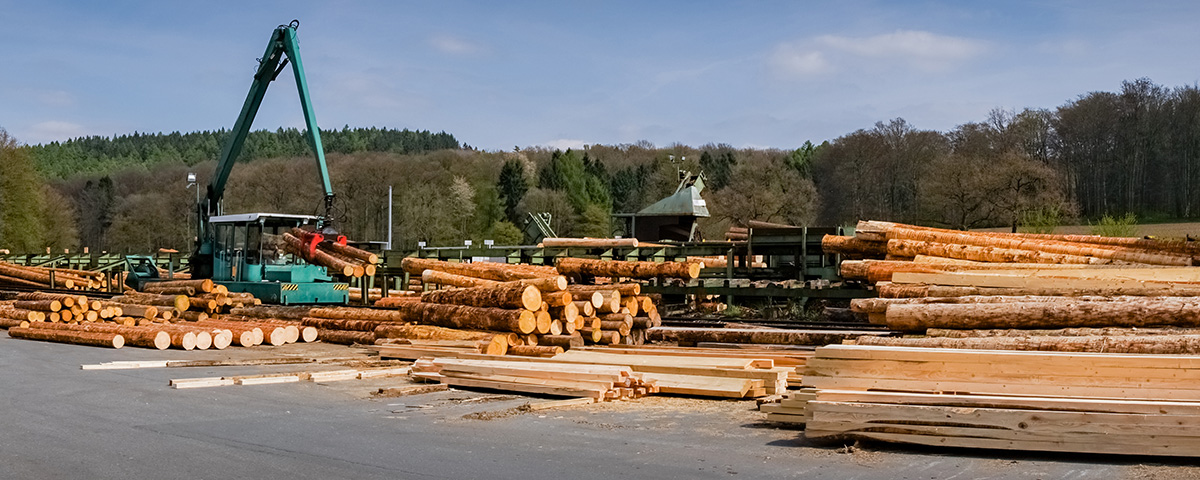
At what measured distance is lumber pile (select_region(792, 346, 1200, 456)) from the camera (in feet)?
23.4

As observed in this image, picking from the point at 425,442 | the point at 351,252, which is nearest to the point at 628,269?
the point at 351,252

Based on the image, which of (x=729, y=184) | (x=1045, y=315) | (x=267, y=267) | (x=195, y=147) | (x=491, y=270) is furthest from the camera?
(x=195, y=147)

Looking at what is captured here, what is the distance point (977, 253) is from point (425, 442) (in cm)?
1053

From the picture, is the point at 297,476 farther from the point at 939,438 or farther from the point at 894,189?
→ the point at 894,189

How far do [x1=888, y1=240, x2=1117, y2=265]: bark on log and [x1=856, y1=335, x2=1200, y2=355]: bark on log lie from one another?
5.52 metres

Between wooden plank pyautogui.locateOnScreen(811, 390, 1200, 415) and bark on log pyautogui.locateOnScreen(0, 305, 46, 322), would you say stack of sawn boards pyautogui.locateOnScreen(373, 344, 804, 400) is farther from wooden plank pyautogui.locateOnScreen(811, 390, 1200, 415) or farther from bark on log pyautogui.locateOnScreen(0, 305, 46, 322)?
bark on log pyautogui.locateOnScreen(0, 305, 46, 322)

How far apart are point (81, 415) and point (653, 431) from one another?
5491mm

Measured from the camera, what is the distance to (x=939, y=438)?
7.55m

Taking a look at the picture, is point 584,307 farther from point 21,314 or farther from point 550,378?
point 21,314

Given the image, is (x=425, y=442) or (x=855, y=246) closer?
(x=425, y=442)

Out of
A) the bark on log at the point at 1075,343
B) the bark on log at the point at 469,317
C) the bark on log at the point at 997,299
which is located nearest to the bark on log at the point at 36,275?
the bark on log at the point at 469,317

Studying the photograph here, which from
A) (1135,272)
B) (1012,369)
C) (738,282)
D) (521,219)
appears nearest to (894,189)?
(521,219)

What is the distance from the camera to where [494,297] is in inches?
582

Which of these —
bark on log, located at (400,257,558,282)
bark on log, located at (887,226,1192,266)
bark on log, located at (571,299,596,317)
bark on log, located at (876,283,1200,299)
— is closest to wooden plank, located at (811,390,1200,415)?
bark on log, located at (876,283,1200,299)
